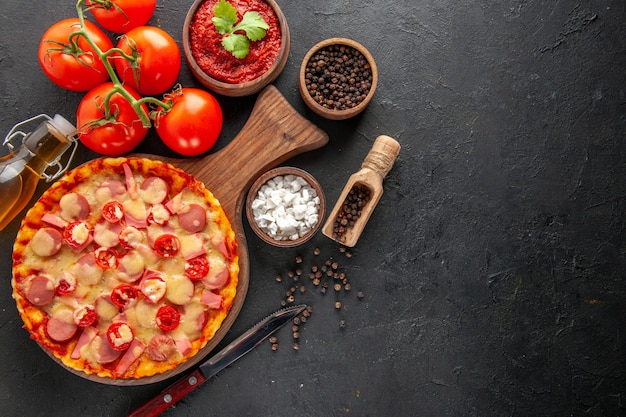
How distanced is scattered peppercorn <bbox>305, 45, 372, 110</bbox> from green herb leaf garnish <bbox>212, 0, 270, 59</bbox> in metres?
0.33

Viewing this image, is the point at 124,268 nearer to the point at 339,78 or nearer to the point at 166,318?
the point at 166,318

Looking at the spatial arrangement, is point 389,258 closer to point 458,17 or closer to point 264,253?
point 264,253

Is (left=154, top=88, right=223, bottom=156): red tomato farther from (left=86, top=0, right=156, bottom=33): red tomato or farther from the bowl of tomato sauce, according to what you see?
(left=86, top=0, right=156, bottom=33): red tomato

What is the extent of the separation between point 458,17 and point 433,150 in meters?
0.76

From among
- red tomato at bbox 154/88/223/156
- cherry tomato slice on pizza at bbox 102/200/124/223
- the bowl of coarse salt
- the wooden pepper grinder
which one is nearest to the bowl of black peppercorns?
the wooden pepper grinder

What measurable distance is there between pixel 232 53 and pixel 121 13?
1.85 ft

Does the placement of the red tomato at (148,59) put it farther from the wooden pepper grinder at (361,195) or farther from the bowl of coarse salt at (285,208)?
the wooden pepper grinder at (361,195)

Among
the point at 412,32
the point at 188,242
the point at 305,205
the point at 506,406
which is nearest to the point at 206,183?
the point at 188,242

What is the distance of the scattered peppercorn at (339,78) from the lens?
301 centimetres

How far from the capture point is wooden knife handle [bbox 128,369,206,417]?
3.03 m

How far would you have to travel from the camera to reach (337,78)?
3020mm

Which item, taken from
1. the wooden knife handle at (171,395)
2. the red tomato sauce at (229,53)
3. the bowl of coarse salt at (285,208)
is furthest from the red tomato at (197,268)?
the red tomato sauce at (229,53)

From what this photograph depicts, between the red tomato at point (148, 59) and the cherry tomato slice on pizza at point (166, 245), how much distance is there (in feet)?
2.49

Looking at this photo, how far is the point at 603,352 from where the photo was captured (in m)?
3.28
